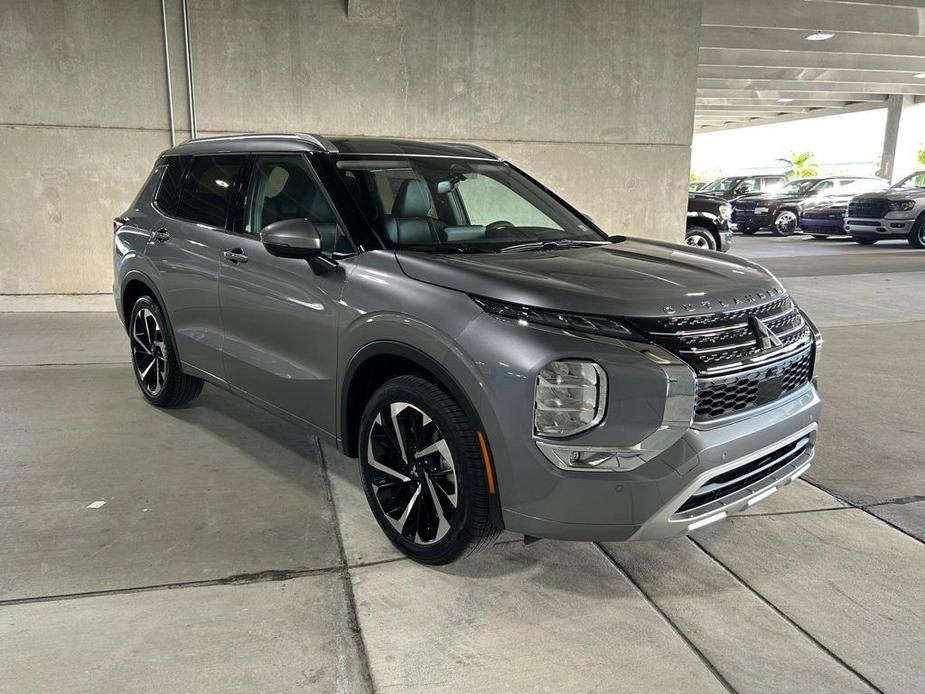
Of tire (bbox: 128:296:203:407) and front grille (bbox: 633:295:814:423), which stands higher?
front grille (bbox: 633:295:814:423)

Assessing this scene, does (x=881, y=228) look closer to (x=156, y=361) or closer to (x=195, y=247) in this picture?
(x=156, y=361)

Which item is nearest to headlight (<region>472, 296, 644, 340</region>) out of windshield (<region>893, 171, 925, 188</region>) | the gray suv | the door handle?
the gray suv

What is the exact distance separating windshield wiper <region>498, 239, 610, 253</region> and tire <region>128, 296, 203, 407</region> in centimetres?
232

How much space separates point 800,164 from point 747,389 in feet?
193

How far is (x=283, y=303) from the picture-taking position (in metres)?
3.55

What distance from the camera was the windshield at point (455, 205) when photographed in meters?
3.41

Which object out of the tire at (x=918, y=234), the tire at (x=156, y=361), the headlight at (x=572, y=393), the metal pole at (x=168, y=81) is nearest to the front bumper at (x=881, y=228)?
the tire at (x=918, y=234)

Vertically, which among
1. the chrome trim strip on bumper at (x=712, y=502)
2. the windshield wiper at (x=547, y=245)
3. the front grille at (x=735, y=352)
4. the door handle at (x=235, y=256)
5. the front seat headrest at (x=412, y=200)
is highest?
the front seat headrest at (x=412, y=200)

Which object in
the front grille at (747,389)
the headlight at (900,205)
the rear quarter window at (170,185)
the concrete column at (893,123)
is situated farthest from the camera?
the concrete column at (893,123)

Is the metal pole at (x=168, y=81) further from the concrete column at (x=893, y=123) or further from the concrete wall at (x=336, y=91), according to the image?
the concrete column at (x=893, y=123)

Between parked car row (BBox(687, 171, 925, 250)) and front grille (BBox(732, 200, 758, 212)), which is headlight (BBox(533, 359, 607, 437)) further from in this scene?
front grille (BBox(732, 200, 758, 212))

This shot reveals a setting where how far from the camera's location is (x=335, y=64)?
8805mm

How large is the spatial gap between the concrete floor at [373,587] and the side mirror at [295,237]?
1.22 m

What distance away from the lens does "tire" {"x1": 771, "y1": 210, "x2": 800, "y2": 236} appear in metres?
20.3
